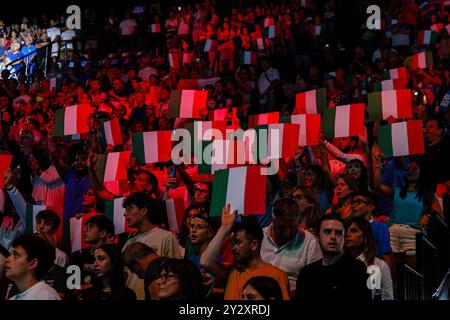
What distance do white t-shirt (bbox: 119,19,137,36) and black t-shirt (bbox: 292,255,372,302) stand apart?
1311 centimetres

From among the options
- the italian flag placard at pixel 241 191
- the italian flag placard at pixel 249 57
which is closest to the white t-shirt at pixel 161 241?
the italian flag placard at pixel 241 191

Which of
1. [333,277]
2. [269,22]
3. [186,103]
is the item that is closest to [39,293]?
[333,277]

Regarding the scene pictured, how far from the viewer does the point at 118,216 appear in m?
8.23

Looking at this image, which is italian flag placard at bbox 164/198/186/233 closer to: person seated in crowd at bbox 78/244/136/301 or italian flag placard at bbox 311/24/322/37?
person seated in crowd at bbox 78/244/136/301

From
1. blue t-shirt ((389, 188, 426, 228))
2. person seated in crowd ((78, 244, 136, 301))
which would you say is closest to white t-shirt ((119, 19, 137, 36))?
blue t-shirt ((389, 188, 426, 228))

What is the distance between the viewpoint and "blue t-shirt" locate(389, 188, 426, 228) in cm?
834

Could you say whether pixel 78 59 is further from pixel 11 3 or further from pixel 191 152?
pixel 191 152

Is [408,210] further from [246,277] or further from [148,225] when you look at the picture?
[246,277]

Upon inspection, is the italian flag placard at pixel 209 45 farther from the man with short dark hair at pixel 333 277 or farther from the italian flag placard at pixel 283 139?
the man with short dark hair at pixel 333 277

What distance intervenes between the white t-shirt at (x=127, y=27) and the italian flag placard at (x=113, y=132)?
26.7ft

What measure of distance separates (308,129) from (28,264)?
4.12m

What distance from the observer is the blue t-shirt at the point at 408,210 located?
8.34m
